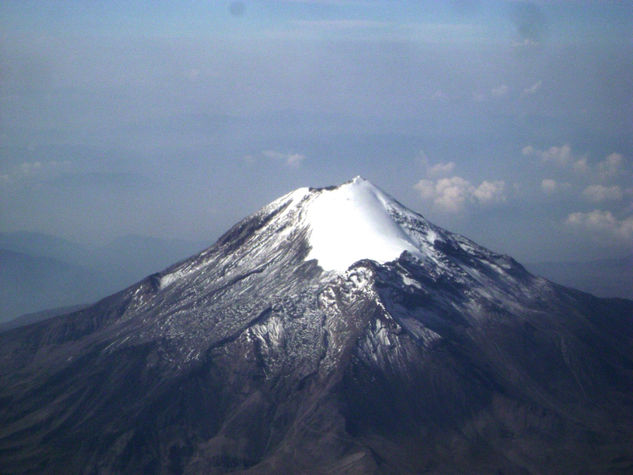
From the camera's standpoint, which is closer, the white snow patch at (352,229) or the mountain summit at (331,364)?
the mountain summit at (331,364)

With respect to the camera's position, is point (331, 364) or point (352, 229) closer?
point (331, 364)

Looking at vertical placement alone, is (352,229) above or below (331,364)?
above

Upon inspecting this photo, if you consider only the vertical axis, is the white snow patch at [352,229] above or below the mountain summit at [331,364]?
above

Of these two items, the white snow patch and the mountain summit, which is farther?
the white snow patch

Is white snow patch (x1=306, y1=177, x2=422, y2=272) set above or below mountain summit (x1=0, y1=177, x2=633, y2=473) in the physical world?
above
